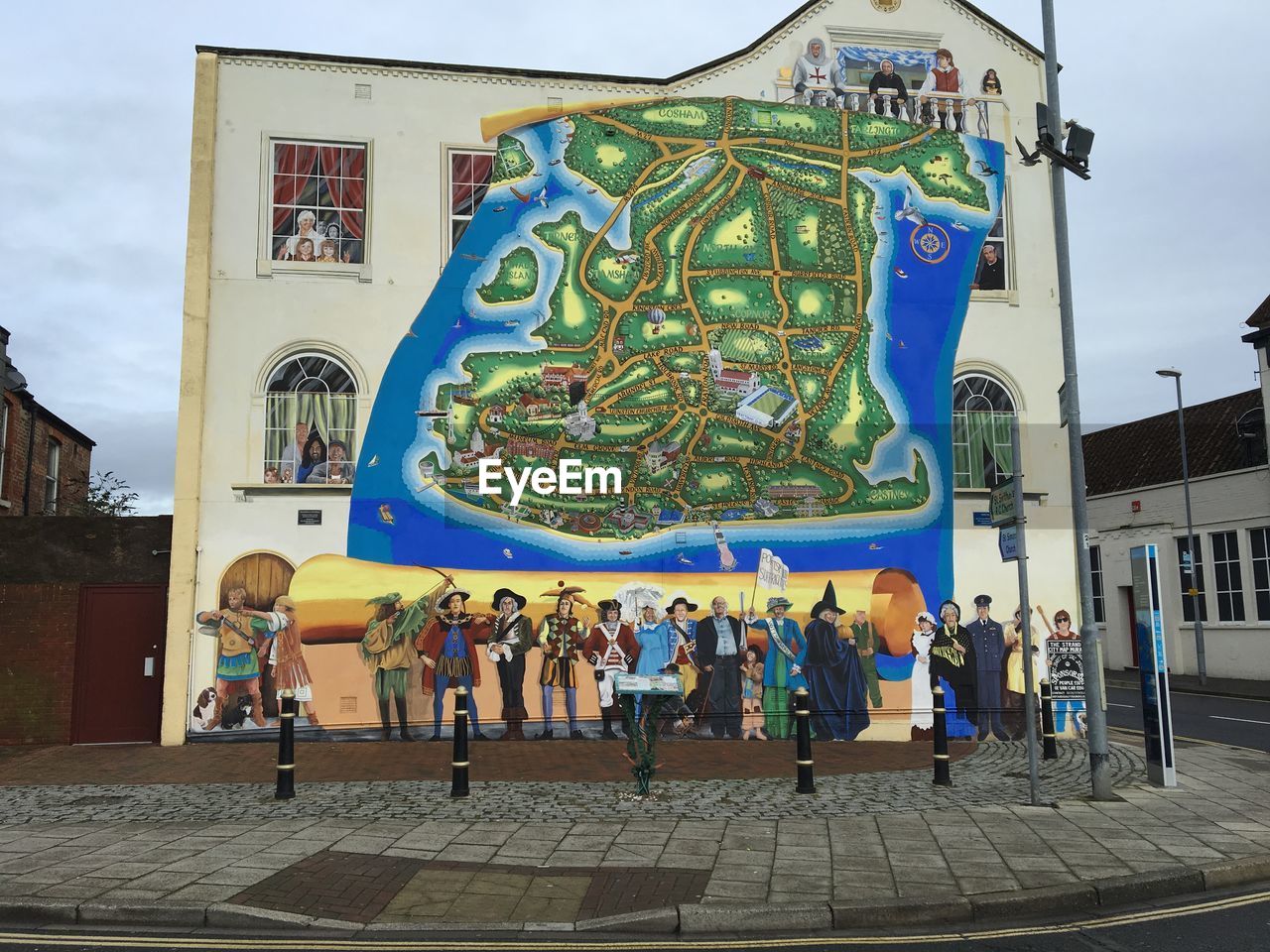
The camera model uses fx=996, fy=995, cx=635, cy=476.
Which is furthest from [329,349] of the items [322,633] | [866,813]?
[866,813]

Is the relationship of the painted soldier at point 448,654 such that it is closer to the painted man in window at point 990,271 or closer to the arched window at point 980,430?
the arched window at point 980,430

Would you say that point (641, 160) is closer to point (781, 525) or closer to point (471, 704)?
point (781, 525)

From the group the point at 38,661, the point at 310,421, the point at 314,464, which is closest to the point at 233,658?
the point at 38,661

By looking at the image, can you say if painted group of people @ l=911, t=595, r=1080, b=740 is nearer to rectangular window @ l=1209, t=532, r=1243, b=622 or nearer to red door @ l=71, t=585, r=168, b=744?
red door @ l=71, t=585, r=168, b=744

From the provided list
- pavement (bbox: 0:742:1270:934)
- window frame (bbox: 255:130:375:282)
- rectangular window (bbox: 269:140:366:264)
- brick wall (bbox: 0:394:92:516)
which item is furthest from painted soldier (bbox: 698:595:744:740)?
brick wall (bbox: 0:394:92:516)

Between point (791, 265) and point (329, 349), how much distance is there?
23.2ft

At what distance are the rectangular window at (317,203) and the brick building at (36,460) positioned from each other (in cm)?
591

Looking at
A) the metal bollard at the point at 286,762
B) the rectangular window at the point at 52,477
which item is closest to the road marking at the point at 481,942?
the metal bollard at the point at 286,762

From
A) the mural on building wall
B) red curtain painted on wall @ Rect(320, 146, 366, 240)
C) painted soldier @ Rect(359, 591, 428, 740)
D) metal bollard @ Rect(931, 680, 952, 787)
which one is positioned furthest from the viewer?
red curtain painted on wall @ Rect(320, 146, 366, 240)

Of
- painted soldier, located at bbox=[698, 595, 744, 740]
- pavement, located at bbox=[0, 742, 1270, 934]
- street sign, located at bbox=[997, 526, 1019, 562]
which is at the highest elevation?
street sign, located at bbox=[997, 526, 1019, 562]

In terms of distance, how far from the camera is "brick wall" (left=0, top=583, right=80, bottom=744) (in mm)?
13875

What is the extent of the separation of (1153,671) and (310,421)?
37.8 feet

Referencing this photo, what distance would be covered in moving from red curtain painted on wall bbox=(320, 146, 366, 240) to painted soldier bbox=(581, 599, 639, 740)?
678cm

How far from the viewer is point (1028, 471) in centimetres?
A: 1553
